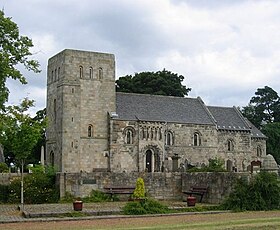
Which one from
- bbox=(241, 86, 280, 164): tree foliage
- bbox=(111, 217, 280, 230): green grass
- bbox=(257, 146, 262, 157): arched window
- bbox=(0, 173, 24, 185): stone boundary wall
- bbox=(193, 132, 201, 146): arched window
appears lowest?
bbox=(111, 217, 280, 230): green grass

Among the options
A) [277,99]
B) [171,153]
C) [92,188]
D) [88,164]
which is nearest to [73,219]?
[92,188]

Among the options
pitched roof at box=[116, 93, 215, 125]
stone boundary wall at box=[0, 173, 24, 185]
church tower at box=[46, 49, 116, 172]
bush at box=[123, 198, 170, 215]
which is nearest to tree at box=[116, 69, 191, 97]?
pitched roof at box=[116, 93, 215, 125]

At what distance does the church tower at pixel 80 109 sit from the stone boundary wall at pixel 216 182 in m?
24.3

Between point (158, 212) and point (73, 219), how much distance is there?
14.3 ft

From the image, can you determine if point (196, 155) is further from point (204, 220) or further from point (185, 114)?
point (204, 220)

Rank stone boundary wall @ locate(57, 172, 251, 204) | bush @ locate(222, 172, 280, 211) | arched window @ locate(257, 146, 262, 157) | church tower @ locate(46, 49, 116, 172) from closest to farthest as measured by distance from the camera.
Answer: bush @ locate(222, 172, 280, 211) → stone boundary wall @ locate(57, 172, 251, 204) → church tower @ locate(46, 49, 116, 172) → arched window @ locate(257, 146, 262, 157)

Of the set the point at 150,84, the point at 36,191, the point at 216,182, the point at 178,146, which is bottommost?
the point at 36,191

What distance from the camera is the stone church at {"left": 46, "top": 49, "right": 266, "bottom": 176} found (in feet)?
177

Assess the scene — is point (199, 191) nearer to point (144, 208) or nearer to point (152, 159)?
point (144, 208)

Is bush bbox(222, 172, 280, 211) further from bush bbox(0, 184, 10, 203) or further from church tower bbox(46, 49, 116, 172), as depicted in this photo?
church tower bbox(46, 49, 116, 172)

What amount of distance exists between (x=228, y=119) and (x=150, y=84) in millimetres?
18523

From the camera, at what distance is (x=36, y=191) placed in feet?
102

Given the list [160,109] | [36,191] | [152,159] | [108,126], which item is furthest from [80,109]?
[36,191]

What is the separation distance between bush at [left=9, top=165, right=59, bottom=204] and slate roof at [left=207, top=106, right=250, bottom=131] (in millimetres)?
34855
